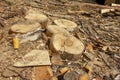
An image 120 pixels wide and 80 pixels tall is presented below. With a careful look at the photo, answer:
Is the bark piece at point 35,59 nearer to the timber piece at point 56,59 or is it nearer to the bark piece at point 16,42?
the timber piece at point 56,59

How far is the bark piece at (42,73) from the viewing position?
2.84 meters

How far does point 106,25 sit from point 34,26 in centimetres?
153

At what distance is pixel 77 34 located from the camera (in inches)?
150

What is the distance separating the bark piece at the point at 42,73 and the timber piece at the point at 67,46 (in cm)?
31

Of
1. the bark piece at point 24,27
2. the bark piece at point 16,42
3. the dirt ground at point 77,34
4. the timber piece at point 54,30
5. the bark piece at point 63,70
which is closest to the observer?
the bark piece at point 63,70

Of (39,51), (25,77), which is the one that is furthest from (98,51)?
(25,77)

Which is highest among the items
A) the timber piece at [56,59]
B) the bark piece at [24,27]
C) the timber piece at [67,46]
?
the bark piece at [24,27]

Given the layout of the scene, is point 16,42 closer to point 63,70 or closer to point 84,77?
point 63,70

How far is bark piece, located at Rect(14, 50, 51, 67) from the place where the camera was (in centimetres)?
298

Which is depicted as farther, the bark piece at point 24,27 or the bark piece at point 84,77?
the bark piece at point 24,27

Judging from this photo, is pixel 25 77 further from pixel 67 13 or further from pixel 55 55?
pixel 67 13

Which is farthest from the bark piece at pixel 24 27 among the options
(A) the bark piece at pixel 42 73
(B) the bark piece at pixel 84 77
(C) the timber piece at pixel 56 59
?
(B) the bark piece at pixel 84 77

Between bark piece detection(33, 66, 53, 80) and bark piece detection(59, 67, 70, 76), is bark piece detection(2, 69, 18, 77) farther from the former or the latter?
bark piece detection(59, 67, 70, 76)

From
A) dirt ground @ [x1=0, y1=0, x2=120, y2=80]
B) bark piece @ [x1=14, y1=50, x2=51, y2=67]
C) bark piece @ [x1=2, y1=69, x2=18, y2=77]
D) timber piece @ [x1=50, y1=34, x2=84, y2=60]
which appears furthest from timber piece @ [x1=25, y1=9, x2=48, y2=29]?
bark piece @ [x1=2, y1=69, x2=18, y2=77]
